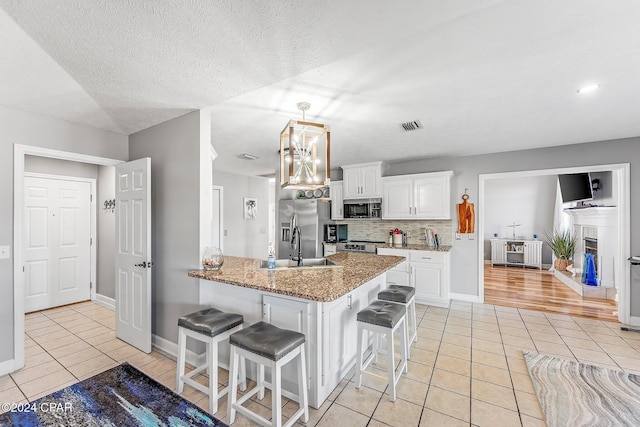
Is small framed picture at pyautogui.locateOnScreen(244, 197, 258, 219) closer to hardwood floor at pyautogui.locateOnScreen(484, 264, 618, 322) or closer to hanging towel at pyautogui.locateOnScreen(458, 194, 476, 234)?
hanging towel at pyautogui.locateOnScreen(458, 194, 476, 234)

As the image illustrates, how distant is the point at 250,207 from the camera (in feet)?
21.4

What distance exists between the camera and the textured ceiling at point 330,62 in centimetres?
146

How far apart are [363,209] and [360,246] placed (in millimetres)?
692

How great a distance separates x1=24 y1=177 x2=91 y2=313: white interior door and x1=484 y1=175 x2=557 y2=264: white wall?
364 inches

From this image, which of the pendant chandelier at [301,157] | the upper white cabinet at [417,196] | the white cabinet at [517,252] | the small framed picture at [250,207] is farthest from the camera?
the white cabinet at [517,252]

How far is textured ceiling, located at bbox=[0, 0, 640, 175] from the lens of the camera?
57.6 inches

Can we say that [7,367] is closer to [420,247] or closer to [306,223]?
[306,223]

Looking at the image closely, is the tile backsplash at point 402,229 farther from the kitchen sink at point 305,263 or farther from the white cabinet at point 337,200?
the kitchen sink at point 305,263

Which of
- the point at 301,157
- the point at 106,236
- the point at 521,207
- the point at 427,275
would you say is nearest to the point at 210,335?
the point at 301,157

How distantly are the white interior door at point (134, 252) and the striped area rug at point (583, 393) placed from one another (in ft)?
11.5

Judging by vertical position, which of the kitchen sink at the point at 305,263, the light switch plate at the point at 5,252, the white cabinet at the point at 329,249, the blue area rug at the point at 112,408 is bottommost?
the blue area rug at the point at 112,408

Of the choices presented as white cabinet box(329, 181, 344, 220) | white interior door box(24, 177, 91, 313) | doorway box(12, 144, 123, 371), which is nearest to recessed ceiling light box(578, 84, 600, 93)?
white cabinet box(329, 181, 344, 220)

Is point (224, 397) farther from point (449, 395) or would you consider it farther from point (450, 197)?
point (450, 197)

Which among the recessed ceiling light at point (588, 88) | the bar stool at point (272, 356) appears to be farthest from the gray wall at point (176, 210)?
the recessed ceiling light at point (588, 88)
